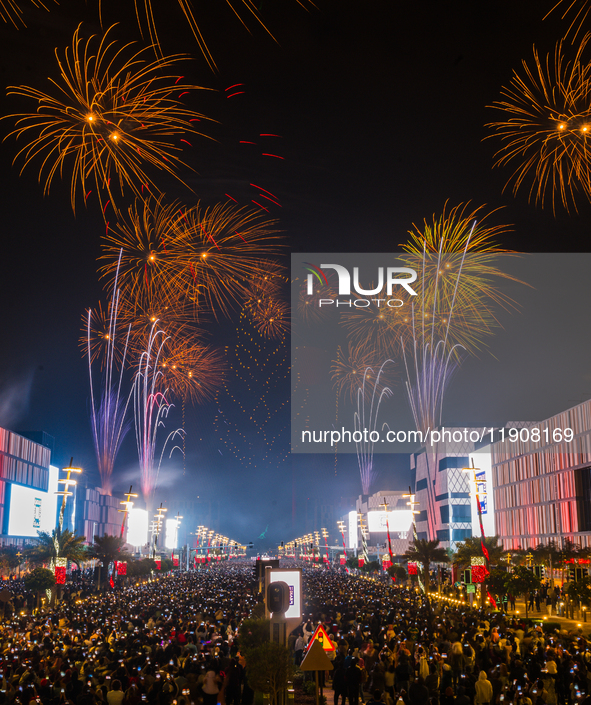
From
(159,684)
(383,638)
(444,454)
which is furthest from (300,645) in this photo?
(444,454)

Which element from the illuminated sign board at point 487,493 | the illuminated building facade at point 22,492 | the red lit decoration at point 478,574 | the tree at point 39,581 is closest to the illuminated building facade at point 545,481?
the illuminated sign board at point 487,493

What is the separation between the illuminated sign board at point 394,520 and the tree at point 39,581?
104791 millimetres

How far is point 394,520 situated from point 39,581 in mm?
111867

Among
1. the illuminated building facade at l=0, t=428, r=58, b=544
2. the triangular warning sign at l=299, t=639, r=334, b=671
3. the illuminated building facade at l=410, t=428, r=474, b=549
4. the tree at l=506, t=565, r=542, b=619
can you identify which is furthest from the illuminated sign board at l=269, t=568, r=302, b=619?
the illuminated building facade at l=410, t=428, r=474, b=549

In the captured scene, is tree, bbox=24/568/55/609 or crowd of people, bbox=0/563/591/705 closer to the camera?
crowd of people, bbox=0/563/591/705

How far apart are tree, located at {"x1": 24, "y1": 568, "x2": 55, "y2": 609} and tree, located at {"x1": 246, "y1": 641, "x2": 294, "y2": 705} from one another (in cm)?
3274

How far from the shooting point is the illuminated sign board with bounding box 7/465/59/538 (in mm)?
82812

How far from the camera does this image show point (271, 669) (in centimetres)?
1429

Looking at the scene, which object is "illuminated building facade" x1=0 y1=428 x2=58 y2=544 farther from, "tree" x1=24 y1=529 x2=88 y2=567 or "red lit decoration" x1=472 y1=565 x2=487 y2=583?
"red lit decoration" x1=472 y1=565 x2=487 y2=583

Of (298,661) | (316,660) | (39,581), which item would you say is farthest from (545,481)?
(316,660)

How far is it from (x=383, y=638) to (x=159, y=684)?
31.6 feet

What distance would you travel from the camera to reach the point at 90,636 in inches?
933

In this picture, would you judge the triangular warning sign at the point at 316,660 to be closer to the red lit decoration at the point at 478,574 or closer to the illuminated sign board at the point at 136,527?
the red lit decoration at the point at 478,574

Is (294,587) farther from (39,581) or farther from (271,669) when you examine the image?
(39,581)
